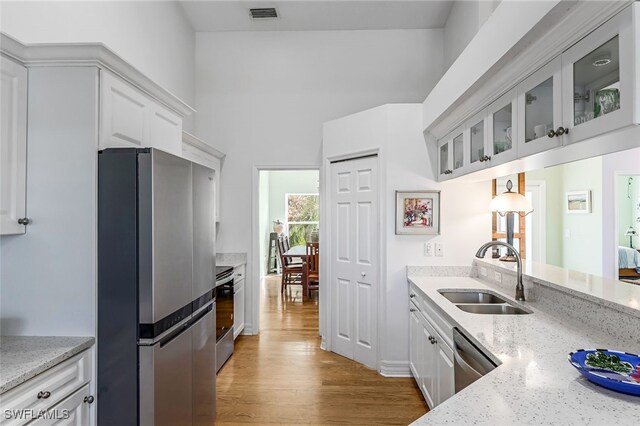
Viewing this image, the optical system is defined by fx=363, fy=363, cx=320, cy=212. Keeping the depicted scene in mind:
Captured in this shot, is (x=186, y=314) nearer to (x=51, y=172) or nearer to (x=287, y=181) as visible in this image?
(x=51, y=172)

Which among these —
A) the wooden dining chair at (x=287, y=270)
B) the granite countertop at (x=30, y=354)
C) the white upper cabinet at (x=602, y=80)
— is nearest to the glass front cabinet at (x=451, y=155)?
the white upper cabinet at (x=602, y=80)

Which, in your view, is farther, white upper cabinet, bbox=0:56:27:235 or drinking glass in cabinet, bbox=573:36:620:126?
white upper cabinet, bbox=0:56:27:235

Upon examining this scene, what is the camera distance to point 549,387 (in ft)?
3.99

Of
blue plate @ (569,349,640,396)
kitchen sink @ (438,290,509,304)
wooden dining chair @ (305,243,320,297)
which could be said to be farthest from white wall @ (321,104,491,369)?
wooden dining chair @ (305,243,320,297)

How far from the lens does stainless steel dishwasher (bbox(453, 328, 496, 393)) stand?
5.29ft

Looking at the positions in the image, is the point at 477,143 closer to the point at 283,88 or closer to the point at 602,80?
the point at 602,80

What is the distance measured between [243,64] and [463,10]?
2566 mm

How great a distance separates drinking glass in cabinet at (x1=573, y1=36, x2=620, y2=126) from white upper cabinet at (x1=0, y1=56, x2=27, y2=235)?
7.96 ft

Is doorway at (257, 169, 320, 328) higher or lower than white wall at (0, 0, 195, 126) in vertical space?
lower

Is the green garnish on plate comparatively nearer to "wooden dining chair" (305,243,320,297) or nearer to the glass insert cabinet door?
the glass insert cabinet door

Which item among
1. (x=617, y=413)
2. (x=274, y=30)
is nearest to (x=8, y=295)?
(x=617, y=413)

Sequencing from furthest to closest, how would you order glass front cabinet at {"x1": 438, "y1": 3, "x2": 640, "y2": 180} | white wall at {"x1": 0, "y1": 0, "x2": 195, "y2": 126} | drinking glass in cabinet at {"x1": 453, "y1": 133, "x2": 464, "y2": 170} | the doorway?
the doorway, drinking glass in cabinet at {"x1": 453, "y1": 133, "x2": 464, "y2": 170}, white wall at {"x1": 0, "y1": 0, "x2": 195, "y2": 126}, glass front cabinet at {"x1": 438, "y1": 3, "x2": 640, "y2": 180}

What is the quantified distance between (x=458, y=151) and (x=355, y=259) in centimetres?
144

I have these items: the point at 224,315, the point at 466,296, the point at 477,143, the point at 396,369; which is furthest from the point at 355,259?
the point at 477,143
